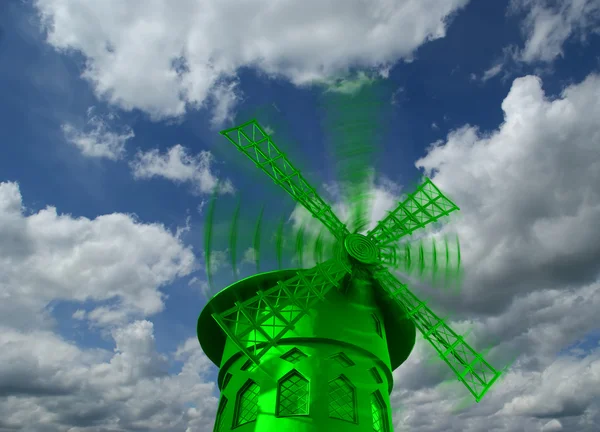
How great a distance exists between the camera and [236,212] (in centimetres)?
1178

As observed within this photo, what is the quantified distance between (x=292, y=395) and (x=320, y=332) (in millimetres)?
1981

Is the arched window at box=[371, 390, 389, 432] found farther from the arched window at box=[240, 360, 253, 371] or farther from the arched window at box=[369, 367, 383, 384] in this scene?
the arched window at box=[240, 360, 253, 371]

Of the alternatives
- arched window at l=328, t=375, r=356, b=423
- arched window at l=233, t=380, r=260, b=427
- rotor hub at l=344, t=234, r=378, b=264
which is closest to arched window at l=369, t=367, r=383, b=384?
arched window at l=328, t=375, r=356, b=423

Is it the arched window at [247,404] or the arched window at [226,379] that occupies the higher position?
the arched window at [226,379]

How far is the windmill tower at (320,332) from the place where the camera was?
1185 cm

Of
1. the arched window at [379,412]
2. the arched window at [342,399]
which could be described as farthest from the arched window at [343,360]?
the arched window at [379,412]

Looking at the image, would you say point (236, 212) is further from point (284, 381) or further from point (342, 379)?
point (342, 379)

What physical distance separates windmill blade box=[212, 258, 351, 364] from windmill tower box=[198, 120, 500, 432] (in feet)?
0.13

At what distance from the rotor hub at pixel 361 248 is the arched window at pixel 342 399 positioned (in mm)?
4055

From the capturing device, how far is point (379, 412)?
13.2m

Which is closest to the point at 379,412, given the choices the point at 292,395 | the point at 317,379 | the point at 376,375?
the point at 376,375

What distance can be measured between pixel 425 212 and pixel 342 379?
7.85 m

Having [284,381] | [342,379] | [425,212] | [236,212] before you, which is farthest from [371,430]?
[425,212]

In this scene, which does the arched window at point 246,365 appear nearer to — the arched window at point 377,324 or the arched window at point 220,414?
the arched window at point 220,414
